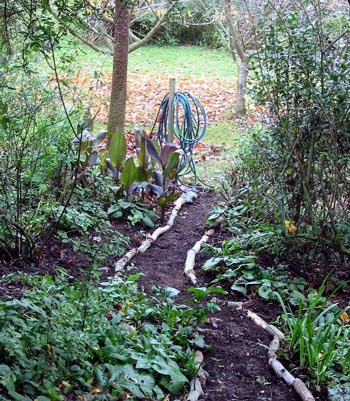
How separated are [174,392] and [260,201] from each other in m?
2.71

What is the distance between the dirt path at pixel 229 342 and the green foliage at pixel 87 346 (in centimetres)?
21

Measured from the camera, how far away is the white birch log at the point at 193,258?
4.76m

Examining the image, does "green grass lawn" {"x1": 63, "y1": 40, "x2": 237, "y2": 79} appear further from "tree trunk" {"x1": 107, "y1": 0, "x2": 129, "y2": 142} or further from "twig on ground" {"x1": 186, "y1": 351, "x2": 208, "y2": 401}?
"twig on ground" {"x1": 186, "y1": 351, "x2": 208, "y2": 401}

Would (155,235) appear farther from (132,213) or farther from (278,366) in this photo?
(278,366)

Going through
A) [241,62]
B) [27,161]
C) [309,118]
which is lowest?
[27,161]

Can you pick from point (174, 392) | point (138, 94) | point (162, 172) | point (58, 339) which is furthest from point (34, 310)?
point (138, 94)

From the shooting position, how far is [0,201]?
14.1ft

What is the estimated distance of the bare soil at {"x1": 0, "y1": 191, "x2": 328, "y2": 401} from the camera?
3285 millimetres

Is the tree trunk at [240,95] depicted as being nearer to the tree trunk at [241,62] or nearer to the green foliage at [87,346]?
the tree trunk at [241,62]

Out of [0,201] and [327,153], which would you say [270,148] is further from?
[0,201]

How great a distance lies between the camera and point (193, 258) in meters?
5.14

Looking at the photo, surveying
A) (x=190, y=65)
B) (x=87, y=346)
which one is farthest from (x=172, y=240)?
(x=190, y=65)

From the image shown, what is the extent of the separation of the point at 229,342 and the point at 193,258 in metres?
1.43

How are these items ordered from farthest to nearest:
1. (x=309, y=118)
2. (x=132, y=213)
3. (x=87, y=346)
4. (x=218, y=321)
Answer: (x=132, y=213) → (x=309, y=118) → (x=218, y=321) → (x=87, y=346)
